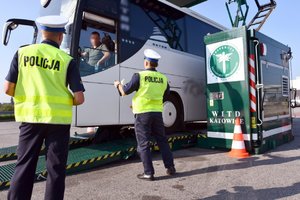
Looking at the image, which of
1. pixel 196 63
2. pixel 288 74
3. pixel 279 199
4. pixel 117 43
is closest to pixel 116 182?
pixel 279 199

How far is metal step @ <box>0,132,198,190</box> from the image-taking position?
375 cm

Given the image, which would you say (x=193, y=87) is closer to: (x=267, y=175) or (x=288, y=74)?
(x=288, y=74)

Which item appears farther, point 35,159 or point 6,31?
point 6,31

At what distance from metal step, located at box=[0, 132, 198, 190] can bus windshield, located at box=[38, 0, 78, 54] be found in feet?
5.92

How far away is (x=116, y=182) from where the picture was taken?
3.73 meters

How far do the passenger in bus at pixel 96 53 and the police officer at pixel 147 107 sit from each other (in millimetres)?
1028

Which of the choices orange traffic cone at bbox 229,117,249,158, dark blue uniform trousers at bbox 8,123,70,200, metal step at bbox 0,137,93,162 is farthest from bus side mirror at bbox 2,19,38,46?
orange traffic cone at bbox 229,117,249,158

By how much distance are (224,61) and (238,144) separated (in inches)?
69.9

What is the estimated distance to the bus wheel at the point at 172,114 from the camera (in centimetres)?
616

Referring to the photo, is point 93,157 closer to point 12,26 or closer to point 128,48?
point 128,48

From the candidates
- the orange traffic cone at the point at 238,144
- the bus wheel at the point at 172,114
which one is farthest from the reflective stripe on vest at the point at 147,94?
the bus wheel at the point at 172,114

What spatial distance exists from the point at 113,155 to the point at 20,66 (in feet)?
8.77

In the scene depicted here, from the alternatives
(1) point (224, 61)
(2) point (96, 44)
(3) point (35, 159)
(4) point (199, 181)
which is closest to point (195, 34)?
(1) point (224, 61)

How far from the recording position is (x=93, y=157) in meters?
4.38
